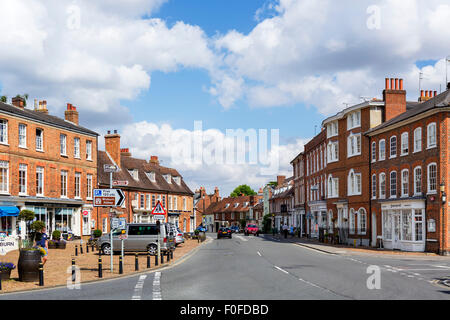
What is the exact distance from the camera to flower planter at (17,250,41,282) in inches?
698

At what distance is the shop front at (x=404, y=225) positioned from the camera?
1371 inches

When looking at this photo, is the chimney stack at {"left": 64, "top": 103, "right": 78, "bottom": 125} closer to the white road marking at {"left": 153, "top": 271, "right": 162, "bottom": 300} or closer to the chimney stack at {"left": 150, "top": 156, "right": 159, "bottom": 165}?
the chimney stack at {"left": 150, "top": 156, "right": 159, "bottom": 165}

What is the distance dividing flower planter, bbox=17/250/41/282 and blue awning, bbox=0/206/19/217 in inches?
721

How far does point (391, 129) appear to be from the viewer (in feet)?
129

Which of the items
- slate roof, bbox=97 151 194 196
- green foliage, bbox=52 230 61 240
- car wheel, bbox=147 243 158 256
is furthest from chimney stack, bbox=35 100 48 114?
car wheel, bbox=147 243 158 256

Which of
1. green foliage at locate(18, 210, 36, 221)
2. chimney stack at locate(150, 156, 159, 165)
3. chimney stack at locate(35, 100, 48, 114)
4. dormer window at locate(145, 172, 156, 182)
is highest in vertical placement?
chimney stack at locate(35, 100, 48, 114)

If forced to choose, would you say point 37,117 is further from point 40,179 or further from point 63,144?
point 40,179

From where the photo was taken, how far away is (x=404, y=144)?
37.5 m

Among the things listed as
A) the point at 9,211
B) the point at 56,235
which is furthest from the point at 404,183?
the point at 9,211

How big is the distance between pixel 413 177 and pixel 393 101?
938cm

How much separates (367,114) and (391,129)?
467 centimetres

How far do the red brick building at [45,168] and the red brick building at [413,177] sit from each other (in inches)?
893
